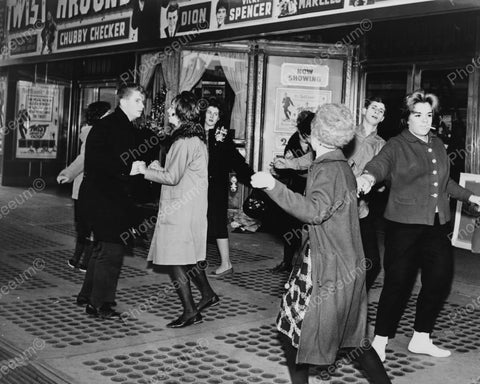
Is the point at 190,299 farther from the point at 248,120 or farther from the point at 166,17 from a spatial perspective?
the point at 166,17

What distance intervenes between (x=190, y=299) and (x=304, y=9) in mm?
4661

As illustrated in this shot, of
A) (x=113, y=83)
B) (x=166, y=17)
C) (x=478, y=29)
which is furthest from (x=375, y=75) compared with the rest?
(x=113, y=83)

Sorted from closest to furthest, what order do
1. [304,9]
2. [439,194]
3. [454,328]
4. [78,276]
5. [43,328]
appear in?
[439,194] < [43,328] < [454,328] < [78,276] < [304,9]

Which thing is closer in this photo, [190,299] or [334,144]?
[334,144]

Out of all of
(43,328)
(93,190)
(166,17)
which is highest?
(166,17)

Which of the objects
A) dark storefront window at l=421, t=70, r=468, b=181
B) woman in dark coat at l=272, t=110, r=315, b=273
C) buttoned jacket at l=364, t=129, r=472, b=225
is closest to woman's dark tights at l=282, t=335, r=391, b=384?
buttoned jacket at l=364, t=129, r=472, b=225

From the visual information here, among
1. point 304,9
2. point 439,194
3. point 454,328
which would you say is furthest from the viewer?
point 304,9

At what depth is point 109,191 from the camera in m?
5.51

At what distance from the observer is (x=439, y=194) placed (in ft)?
15.8

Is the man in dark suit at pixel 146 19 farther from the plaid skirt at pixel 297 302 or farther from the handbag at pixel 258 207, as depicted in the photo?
the plaid skirt at pixel 297 302

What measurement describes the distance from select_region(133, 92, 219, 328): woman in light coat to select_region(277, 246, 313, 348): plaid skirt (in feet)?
5.92

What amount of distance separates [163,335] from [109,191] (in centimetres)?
125

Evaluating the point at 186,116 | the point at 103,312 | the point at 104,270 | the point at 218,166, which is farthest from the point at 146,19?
the point at 103,312

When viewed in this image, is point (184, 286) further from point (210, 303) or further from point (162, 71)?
point (162, 71)
